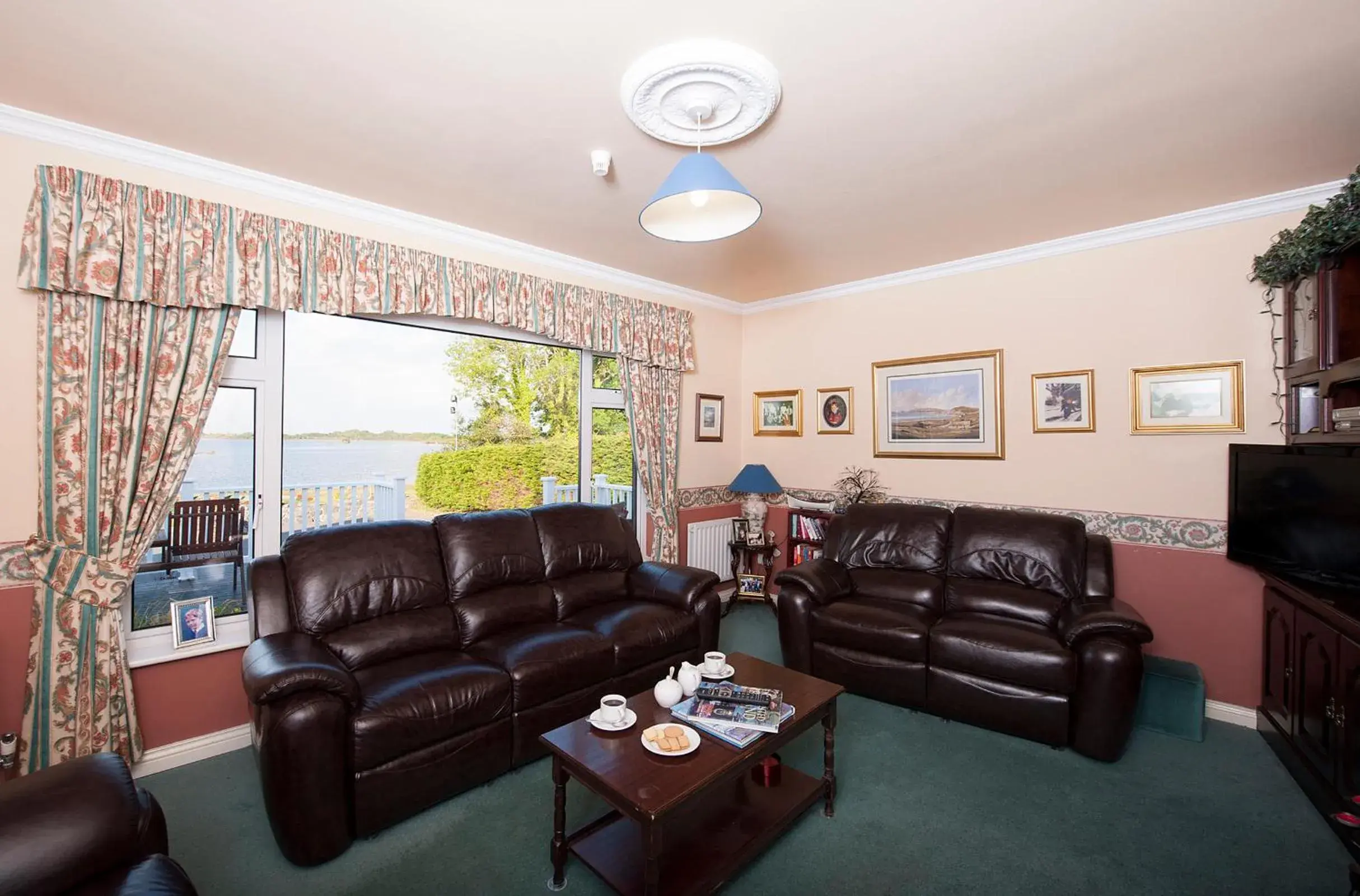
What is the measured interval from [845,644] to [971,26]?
2845 millimetres

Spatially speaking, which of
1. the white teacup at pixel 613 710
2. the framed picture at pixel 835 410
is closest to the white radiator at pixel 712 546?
the framed picture at pixel 835 410

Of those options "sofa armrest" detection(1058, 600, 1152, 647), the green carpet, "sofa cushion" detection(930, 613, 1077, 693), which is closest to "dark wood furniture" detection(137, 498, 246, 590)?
the green carpet

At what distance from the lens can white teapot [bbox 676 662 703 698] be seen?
2277mm

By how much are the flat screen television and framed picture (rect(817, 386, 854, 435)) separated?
2245 mm

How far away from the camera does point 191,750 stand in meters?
2.67

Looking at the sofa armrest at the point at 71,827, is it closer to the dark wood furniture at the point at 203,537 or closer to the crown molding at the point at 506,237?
the dark wood furniture at the point at 203,537

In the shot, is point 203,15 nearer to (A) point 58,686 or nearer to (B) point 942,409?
(A) point 58,686

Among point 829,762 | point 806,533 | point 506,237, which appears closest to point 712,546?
point 806,533

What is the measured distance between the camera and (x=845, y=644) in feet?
10.8

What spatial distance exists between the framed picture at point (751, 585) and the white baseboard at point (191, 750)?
3.29 metres

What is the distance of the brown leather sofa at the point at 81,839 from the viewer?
1216 millimetres

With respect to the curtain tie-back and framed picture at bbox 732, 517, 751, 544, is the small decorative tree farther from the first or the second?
the curtain tie-back

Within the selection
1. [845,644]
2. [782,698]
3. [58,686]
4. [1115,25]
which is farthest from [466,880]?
[1115,25]

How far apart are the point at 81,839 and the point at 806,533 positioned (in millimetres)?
4275
